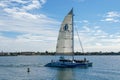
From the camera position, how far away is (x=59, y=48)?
9800 centimetres

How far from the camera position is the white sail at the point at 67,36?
96062 millimetres

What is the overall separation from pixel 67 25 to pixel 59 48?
8.04 meters

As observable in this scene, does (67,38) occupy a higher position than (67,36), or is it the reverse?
(67,36)

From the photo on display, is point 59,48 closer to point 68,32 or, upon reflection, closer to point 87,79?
point 68,32

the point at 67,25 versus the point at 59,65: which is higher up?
the point at 67,25

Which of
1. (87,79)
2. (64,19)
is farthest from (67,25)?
(87,79)

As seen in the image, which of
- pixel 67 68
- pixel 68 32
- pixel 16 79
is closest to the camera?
pixel 16 79

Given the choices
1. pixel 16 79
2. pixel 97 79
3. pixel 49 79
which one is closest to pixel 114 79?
pixel 97 79

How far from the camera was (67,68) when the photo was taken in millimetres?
90375

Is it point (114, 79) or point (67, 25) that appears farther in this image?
point (67, 25)

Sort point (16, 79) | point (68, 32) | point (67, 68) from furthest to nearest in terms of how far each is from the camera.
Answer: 1. point (68, 32)
2. point (67, 68)
3. point (16, 79)

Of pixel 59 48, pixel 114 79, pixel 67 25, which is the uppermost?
pixel 67 25

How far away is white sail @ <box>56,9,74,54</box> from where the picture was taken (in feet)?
315

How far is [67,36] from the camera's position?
96.1 m
